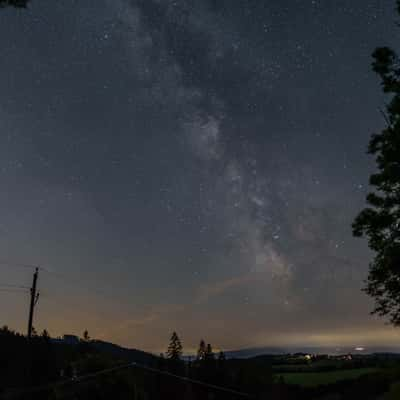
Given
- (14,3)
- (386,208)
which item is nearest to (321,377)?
(386,208)

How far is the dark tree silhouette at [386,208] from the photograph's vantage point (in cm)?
1417

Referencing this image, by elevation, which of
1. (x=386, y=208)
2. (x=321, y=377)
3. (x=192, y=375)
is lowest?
(x=321, y=377)

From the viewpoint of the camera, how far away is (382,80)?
48.0 ft

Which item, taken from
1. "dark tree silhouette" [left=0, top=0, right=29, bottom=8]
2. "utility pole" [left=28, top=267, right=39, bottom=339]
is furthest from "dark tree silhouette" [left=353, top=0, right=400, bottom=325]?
"utility pole" [left=28, top=267, right=39, bottom=339]

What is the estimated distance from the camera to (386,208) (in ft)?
48.4

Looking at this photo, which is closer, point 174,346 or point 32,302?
point 32,302

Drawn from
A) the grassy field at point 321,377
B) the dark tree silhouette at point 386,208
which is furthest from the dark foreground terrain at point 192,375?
the dark tree silhouette at point 386,208

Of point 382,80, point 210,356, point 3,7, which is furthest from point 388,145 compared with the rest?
point 210,356

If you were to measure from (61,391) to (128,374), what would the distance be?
2.49 metres

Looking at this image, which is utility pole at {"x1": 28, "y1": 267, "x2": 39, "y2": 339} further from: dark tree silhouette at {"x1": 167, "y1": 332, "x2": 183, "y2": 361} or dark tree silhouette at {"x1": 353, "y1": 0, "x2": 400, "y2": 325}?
dark tree silhouette at {"x1": 167, "y1": 332, "x2": 183, "y2": 361}

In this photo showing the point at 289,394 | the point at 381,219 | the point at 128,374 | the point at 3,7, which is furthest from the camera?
the point at 289,394

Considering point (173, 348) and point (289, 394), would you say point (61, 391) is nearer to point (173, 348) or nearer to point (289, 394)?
point (289, 394)

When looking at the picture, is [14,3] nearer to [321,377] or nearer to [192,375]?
[321,377]

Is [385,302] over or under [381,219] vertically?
under
